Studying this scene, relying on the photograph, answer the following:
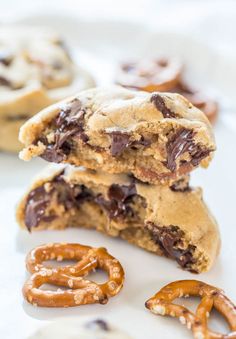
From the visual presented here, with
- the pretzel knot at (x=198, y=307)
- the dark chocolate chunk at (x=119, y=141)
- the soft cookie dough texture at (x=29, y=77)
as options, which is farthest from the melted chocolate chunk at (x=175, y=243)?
the soft cookie dough texture at (x=29, y=77)

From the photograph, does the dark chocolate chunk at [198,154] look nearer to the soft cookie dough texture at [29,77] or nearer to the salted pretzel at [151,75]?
the soft cookie dough texture at [29,77]

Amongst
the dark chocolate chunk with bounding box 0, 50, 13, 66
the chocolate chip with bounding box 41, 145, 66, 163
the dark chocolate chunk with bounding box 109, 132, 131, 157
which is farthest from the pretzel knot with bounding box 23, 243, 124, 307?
the dark chocolate chunk with bounding box 0, 50, 13, 66

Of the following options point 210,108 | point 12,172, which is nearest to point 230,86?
point 210,108

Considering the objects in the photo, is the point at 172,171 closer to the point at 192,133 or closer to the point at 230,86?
the point at 192,133

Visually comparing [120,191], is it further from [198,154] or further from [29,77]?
[29,77]

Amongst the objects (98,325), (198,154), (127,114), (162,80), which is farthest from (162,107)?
(162,80)

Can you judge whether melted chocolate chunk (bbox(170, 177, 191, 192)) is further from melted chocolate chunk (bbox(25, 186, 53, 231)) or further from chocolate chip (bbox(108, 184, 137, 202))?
melted chocolate chunk (bbox(25, 186, 53, 231))
